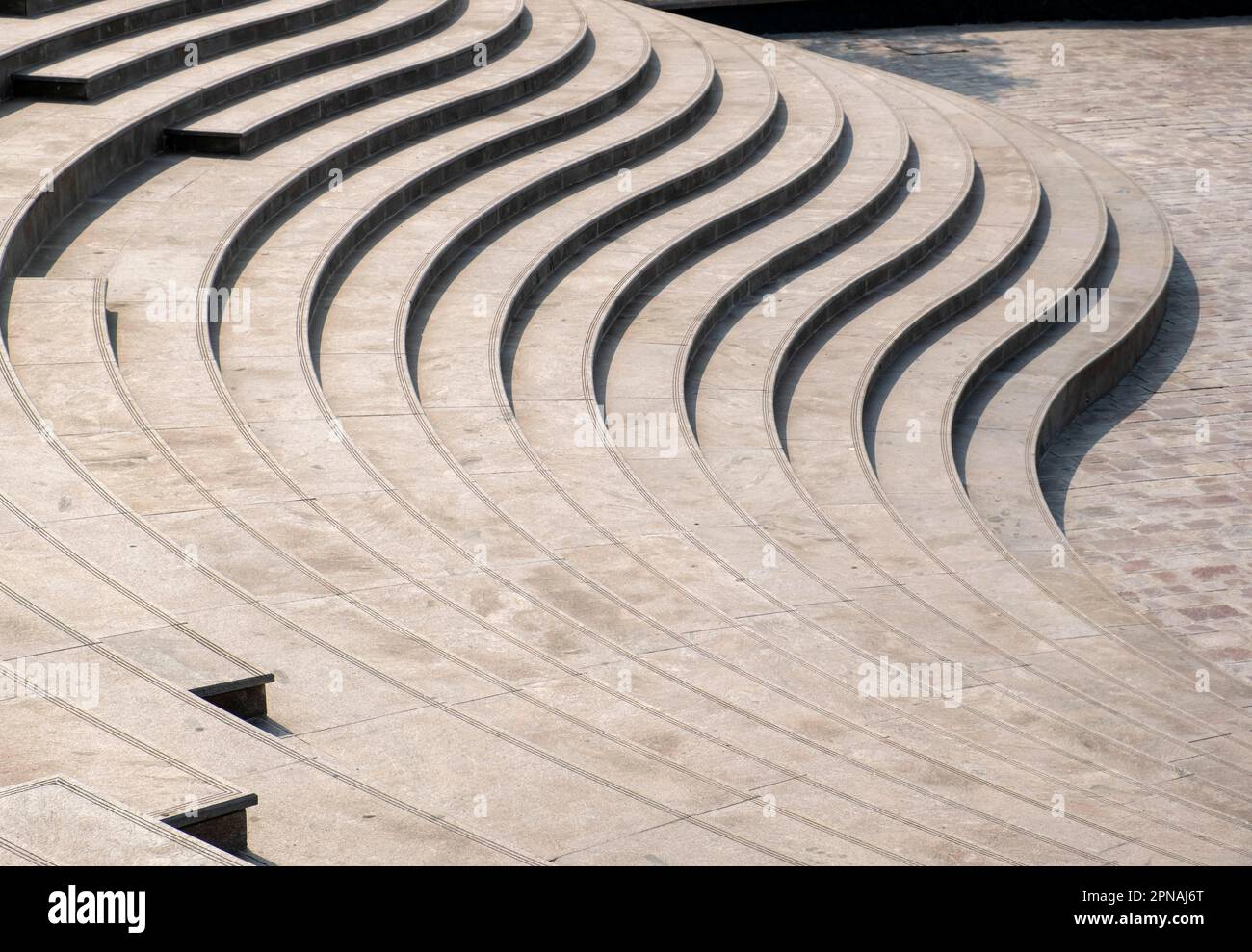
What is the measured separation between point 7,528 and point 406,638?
1897 mm

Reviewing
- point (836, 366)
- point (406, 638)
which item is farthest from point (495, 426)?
point (836, 366)

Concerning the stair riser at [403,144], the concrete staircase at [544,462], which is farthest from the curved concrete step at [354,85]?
the stair riser at [403,144]

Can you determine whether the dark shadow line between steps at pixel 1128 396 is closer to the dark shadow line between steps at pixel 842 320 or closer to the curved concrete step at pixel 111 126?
the dark shadow line between steps at pixel 842 320

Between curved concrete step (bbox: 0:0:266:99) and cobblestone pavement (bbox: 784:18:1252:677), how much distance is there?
374 inches

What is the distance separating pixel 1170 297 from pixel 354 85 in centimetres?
948

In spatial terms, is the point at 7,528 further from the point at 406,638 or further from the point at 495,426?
the point at 495,426

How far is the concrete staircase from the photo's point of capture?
20.2 ft

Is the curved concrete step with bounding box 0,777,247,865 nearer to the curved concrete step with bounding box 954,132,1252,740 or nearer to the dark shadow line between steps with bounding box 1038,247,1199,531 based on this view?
the curved concrete step with bounding box 954,132,1252,740

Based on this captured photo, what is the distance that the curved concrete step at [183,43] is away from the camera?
13422 mm

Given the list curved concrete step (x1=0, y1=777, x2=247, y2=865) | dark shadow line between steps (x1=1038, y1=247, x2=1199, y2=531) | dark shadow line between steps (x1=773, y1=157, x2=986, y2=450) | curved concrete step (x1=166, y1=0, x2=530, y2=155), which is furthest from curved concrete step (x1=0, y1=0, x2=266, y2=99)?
curved concrete step (x1=0, y1=777, x2=247, y2=865)

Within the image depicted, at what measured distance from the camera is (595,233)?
48.1ft

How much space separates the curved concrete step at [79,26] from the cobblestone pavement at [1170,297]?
9.49 metres

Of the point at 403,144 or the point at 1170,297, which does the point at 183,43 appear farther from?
the point at 1170,297

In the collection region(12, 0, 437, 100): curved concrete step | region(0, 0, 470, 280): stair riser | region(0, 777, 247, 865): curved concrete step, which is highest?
region(12, 0, 437, 100): curved concrete step
